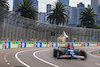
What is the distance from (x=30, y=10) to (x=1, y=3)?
1022 cm

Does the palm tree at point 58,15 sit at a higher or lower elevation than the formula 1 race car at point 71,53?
higher

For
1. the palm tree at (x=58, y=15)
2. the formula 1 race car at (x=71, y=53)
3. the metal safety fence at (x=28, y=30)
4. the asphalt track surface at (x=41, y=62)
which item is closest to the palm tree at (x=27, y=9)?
the palm tree at (x=58, y=15)

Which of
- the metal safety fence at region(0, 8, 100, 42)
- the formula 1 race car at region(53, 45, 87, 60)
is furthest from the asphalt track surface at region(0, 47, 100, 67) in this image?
the metal safety fence at region(0, 8, 100, 42)

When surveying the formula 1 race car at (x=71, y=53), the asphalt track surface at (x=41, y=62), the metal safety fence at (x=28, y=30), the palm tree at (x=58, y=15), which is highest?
the palm tree at (x=58, y=15)

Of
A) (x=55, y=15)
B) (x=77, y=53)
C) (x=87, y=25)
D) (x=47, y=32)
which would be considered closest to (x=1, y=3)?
(x=47, y=32)

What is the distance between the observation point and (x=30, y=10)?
54.8 metres

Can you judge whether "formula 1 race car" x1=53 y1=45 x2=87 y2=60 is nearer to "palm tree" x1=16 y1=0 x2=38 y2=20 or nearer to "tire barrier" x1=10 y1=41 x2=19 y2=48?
"tire barrier" x1=10 y1=41 x2=19 y2=48

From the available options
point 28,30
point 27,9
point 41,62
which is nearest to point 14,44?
point 28,30

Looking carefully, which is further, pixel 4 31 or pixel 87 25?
pixel 87 25

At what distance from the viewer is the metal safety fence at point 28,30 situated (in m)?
27.3

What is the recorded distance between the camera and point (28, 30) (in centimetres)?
3484

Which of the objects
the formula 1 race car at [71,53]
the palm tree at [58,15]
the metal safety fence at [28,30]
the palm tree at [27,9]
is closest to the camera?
the formula 1 race car at [71,53]

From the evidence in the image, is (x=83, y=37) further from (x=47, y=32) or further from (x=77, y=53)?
(x=77, y=53)

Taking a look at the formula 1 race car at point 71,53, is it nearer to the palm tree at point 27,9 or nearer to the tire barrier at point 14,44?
the tire barrier at point 14,44
